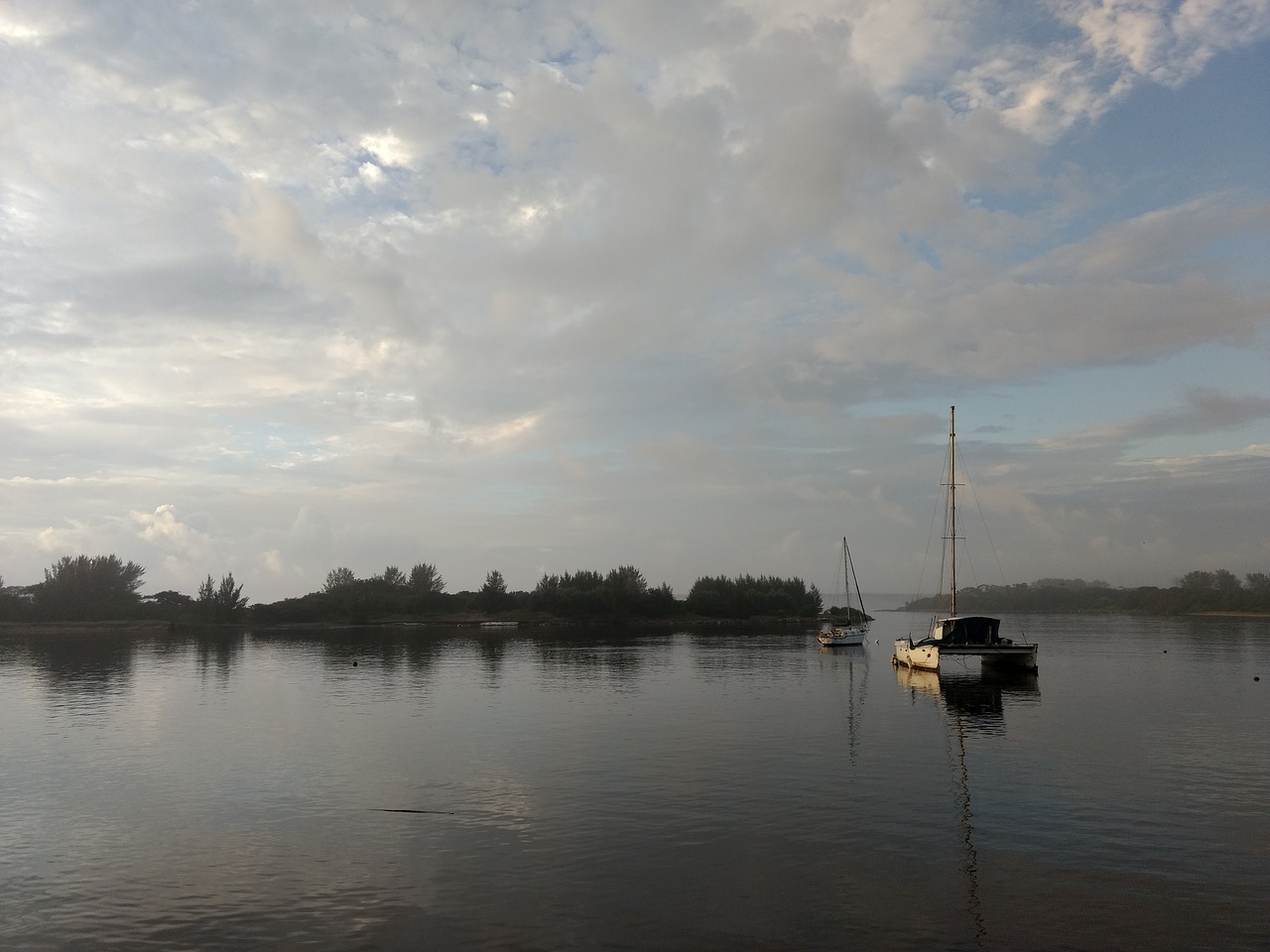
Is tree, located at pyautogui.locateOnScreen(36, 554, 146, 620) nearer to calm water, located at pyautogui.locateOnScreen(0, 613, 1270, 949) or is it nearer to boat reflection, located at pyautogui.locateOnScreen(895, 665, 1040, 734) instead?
calm water, located at pyautogui.locateOnScreen(0, 613, 1270, 949)

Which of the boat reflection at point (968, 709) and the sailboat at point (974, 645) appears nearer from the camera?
the boat reflection at point (968, 709)

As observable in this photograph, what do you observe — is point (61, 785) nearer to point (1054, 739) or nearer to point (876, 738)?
point (876, 738)

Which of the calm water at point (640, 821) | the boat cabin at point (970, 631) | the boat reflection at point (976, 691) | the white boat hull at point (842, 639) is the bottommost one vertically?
the white boat hull at point (842, 639)

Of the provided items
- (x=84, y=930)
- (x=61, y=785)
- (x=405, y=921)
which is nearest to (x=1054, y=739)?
(x=405, y=921)

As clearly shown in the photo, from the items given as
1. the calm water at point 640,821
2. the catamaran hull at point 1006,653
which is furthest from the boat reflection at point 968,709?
the catamaran hull at point 1006,653

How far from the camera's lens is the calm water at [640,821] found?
18.6 meters

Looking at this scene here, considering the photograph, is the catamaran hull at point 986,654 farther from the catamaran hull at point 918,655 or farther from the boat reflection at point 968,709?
the boat reflection at point 968,709

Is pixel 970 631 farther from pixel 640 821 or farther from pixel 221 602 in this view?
pixel 221 602

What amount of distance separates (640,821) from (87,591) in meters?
206

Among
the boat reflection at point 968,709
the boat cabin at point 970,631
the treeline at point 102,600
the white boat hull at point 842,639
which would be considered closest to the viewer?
the boat reflection at point 968,709

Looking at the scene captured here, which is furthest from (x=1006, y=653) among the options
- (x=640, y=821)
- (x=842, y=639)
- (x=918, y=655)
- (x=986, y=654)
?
(x=640, y=821)

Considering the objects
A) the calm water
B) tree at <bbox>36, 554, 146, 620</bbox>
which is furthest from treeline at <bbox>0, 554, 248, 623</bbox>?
the calm water

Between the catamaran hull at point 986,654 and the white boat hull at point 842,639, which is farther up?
the catamaran hull at point 986,654

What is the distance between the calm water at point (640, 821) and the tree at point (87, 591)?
479 ft
